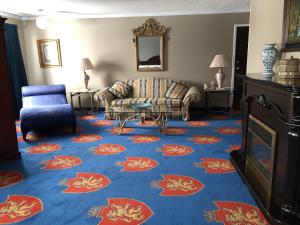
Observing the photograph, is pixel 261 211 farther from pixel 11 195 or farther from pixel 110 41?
pixel 110 41

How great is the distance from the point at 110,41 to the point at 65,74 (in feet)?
4.65

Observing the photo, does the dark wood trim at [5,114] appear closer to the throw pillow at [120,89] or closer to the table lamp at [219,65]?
the throw pillow at [120,89]

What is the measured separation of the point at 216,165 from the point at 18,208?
2.11 m

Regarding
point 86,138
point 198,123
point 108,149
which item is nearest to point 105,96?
point 86,138

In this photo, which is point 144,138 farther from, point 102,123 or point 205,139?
point 102,123

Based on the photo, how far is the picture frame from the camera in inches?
83.3


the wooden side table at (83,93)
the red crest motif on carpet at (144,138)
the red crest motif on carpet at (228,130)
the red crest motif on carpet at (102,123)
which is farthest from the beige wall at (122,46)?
the red crest motif on carpet at (144,138)

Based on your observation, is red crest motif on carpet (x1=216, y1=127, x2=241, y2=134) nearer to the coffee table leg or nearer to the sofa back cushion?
the coffee table leg

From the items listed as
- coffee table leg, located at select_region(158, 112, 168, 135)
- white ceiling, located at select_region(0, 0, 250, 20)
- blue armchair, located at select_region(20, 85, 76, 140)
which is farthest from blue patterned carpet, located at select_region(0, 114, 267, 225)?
white ceiling, located at select_region(0, 0, 250, 20)

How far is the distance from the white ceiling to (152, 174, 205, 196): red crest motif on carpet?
133 inches

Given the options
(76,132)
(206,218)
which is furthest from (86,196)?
(76,132)

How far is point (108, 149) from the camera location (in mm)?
3648

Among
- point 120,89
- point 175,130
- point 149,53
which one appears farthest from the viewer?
point 149,53

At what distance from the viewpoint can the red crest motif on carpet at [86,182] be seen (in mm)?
2516
